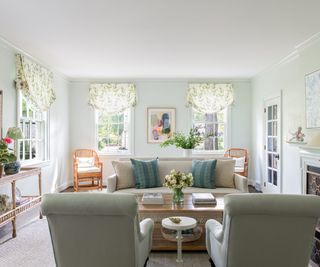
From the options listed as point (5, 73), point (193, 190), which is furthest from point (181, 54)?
point (5, 73)

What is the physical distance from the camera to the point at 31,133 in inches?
204

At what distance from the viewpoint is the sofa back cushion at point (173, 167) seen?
4527mm

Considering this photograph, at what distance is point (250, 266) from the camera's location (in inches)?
82.7

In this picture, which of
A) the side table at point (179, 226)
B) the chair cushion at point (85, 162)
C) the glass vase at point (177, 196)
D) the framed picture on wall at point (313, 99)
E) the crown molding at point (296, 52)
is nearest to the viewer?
the side table at point (179, 226)

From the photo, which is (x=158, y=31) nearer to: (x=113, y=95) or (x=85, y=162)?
(x=113, y=95)

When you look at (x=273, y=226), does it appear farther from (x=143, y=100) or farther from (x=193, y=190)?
(x=143, y=100)

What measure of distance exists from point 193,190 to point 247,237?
6.98ft

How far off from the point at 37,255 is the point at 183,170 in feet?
7.58

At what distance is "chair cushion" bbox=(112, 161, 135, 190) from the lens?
169 inches

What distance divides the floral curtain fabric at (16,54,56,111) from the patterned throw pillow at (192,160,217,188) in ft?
9.50

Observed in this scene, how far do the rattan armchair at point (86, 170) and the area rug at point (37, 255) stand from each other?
250cm

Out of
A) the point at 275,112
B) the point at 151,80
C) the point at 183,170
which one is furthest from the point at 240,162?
the point at 151,80

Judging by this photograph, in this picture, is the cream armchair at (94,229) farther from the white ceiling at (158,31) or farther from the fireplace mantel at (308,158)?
the fireplace mantel at (308,158)

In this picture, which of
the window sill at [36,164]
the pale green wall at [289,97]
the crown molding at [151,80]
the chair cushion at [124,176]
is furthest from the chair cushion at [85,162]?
the pale green wall at [289,97]
